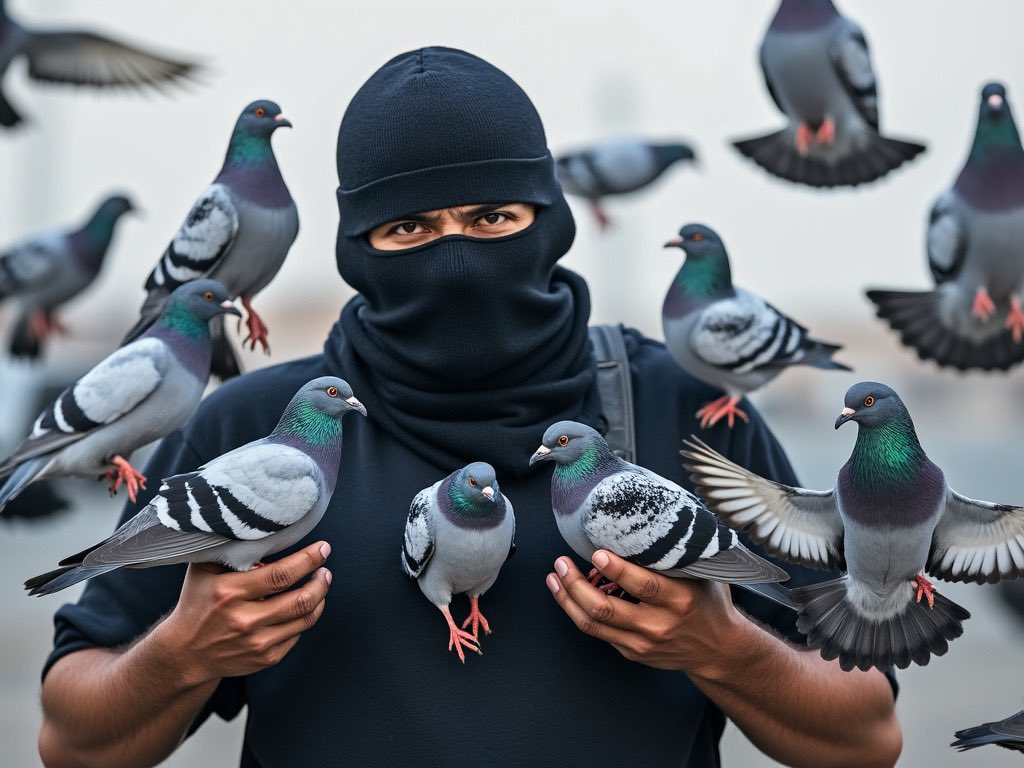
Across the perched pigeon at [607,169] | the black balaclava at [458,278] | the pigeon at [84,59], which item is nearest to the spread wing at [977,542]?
the black balaclava at [458,278]

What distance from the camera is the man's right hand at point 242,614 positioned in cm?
244

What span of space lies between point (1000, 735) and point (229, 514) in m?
1.48

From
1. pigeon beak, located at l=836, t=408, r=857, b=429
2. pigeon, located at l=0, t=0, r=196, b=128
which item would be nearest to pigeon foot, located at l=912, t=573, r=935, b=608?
pigeon beak, located at l=836, t=408, r=857, b=429

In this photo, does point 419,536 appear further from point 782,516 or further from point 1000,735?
point 1000,735

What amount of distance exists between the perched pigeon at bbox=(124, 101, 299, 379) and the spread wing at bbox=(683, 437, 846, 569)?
1.03 metres

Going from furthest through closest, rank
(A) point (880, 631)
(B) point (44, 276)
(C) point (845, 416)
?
(B) point (44, 276), (A) point (880, 631), (C) point (845, 416)

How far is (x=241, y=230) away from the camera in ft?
8.87

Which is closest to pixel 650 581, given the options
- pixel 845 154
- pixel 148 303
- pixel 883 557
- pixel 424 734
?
pixel 883 557

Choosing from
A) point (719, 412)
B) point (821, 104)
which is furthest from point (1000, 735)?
point (821, 104)

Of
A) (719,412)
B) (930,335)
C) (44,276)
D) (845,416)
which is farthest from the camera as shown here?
(44,276)

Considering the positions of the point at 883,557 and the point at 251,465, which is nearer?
the point at 883,557

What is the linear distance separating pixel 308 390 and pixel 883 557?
1180mm

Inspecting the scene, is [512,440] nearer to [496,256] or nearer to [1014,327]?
[496,256]

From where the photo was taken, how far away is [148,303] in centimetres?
282
